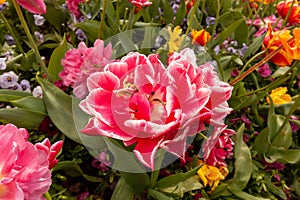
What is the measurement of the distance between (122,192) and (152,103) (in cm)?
27

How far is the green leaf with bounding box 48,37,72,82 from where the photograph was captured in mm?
881

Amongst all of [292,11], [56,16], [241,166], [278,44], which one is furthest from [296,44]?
[56,16]

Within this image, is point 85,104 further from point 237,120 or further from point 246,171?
point 237,120

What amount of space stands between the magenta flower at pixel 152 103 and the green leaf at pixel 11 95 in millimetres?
296

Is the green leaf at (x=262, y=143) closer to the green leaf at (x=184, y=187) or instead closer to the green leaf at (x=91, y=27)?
the green leaf at (x=184, y=187)

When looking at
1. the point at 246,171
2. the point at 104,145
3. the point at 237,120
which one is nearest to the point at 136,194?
the point at 104,145

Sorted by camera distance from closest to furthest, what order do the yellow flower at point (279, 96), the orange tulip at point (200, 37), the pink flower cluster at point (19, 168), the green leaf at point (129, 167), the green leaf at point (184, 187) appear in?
the pink flower cluster at point (19, 168) < the green leaf at point (129, 167) < the green leaf at point (184, 187) < the orange tulip at point (200, 37) < the yellow flower at point (279, 96)

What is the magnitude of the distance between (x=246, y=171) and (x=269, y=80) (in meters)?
0.40

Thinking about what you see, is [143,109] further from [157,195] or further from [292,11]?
[292,11]

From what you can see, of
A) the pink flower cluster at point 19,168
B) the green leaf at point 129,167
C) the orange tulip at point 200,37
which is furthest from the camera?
the orange tulip at point 200,37

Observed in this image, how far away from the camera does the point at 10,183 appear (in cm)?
44

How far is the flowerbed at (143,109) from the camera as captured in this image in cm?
54

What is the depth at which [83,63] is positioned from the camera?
30.6 inches

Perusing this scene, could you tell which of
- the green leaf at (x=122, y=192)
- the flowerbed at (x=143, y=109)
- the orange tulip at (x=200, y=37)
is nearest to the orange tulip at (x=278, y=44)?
the flowerbed at (x=143, y=109)
